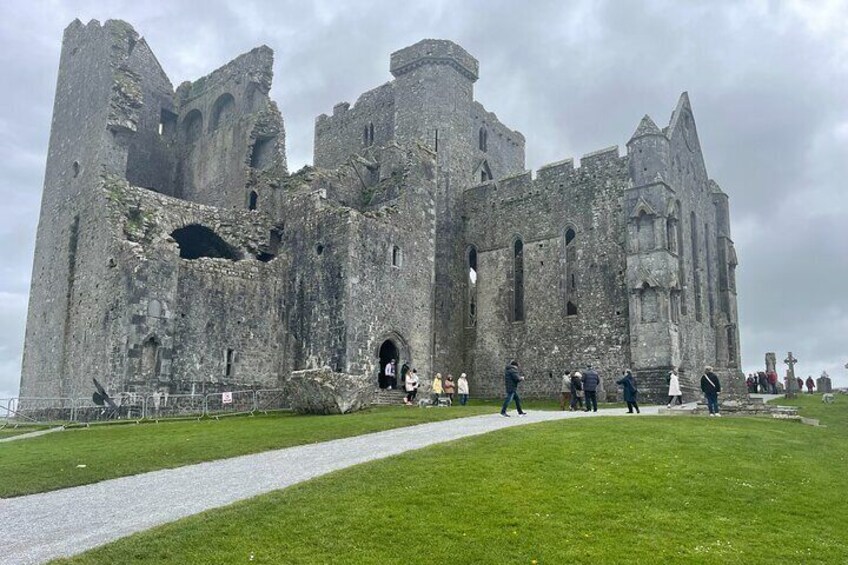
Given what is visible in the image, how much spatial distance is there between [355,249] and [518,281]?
10.8 m

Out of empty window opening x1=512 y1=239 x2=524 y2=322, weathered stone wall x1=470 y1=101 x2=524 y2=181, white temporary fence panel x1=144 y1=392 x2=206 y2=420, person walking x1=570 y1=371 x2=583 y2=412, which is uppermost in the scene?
weathered stone wall x1=470 y1=101 x2=524 y2=181

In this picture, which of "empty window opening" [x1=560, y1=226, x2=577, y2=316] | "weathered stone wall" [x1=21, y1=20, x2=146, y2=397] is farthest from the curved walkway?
"empty window opening" [x1=560, y1=226, x2=577, y2=316]

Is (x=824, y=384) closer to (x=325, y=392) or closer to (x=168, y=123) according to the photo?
(x=325, y=392)

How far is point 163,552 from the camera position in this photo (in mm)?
9695

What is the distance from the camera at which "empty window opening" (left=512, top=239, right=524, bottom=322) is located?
38750 mm

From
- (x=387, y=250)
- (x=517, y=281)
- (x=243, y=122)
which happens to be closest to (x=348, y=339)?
(x=387, y=250)

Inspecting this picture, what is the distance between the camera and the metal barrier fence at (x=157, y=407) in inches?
1045

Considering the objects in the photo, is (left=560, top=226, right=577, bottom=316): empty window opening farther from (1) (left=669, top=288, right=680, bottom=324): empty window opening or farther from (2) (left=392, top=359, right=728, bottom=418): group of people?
(2) (left=392, top=359, right=728, bottom=418): group of people

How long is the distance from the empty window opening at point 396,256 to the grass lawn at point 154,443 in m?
10.4

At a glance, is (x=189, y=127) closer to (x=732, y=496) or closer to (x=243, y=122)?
(x=243, y=122)

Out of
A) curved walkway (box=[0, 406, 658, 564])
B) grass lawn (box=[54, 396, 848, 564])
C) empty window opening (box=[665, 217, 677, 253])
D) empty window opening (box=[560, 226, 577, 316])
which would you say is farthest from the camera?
empty window opening (box=[560, 226, 577, 316])

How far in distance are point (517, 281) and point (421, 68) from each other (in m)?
14.1

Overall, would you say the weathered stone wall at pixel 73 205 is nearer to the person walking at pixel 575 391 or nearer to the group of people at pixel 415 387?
the group of people at pixel 415 387

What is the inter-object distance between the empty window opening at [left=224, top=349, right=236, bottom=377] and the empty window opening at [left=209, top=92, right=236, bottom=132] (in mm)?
16703
